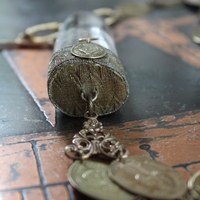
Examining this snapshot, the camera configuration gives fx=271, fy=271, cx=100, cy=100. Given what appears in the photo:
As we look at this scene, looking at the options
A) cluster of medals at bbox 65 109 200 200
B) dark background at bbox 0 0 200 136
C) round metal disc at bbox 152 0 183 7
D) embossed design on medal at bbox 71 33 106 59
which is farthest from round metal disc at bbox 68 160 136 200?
round metal disc at bbox 152 0 183 7

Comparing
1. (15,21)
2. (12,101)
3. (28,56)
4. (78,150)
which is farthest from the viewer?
(15,21)

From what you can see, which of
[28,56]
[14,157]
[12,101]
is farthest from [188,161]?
[28,56]

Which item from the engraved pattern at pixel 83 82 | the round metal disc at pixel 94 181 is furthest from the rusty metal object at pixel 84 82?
the round metal disc at pixel 94 181

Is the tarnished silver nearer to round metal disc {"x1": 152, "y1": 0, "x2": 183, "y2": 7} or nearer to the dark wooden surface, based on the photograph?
the dark wooden surface

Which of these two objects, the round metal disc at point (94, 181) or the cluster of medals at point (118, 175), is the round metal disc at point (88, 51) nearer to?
the cluster of medals at point (118, 175)

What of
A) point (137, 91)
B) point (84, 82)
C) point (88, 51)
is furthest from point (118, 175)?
point (137, 91)

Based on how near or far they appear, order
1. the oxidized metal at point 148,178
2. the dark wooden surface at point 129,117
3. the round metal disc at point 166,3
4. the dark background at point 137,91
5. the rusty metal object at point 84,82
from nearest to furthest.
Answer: the oxidized metal at point 148,178, the dark wooden surface at point 129,117, the rusty metal object at point 84,82, the dark background at point 137,91, the round metal disc at point 166,3

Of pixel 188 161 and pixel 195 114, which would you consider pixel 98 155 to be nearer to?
pixel 188 161
